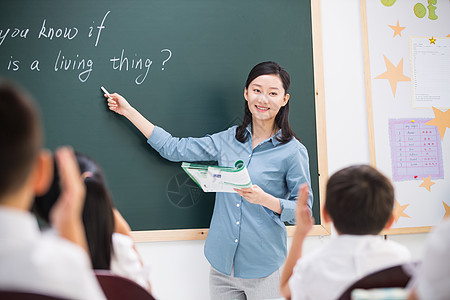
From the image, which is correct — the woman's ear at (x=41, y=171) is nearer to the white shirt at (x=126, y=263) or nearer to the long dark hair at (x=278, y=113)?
the white shirt at (x=126, y=263)

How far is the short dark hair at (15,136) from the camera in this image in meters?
0.65

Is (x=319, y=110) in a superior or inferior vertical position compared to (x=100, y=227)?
superior

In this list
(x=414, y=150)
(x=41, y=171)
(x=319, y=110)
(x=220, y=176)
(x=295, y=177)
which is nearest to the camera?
(x=41, y=171)

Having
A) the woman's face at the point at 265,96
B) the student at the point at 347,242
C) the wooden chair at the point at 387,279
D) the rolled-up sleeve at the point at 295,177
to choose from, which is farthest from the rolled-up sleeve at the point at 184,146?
the wooden chair at the point at 387,279

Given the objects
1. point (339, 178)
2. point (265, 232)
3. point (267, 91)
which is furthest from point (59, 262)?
point (267, 91)

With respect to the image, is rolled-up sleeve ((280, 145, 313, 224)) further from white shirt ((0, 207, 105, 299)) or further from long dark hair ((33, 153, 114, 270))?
white shirt ((0, 207, 105, 299))

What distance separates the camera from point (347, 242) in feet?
3.56

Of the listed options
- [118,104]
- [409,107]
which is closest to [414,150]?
[409,107]

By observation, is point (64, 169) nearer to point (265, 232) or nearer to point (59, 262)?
point (59, 262)

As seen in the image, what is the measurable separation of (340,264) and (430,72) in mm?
2143

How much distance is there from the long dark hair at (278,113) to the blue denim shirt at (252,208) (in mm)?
36

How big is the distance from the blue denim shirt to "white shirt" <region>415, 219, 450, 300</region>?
4.03ft

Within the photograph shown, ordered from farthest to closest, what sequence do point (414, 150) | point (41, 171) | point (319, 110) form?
Result: point (414, 150) → point (319, 110) → point (41, 171)

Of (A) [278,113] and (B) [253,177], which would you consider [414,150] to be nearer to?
(A) [278,113]
